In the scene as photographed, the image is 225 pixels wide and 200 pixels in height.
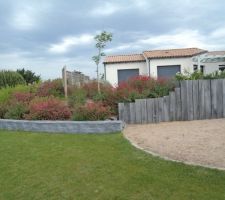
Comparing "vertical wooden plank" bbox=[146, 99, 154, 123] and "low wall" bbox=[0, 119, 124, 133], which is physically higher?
"vertical wooden plank" bbox=[146, 99, 154, 123]

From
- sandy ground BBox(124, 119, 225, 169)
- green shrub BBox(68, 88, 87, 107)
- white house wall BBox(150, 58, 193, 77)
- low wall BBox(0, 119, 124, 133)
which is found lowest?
sandy ground BBox(124, 119, 225, 169)

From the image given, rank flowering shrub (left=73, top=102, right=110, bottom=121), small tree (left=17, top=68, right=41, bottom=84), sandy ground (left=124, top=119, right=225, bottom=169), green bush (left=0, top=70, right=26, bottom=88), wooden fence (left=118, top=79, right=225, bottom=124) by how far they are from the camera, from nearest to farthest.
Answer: sandy ground (left=124, top=119, right=225, bottom=169), flowering shrub (left=73, top=102, right=110, bottom=121), wooden fence (left=118, top=79, right=225, bottom=124), green bush (left=0, top=70, right=26, bottom=88), small tree (left=17, top=68, right=41, bottom=84)

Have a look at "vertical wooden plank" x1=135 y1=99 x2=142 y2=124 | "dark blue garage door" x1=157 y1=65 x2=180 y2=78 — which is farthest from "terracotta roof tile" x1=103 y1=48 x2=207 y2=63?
"vertical wooden plank" x1=135 y1=99 x2=142 y2=124

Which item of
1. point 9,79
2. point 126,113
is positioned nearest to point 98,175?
point 126,113

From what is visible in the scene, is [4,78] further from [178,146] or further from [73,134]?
[178,146]

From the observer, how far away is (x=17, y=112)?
36.7ft

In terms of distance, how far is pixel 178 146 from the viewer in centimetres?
711

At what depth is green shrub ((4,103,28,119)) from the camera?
11122 mm

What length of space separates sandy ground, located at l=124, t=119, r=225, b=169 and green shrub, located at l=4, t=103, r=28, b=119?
3.41 metres

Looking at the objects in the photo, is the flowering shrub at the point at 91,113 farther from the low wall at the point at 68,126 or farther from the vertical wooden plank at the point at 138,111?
the vertical wooden plank at the point at 138,111

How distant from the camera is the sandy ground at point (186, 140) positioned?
6289 mm

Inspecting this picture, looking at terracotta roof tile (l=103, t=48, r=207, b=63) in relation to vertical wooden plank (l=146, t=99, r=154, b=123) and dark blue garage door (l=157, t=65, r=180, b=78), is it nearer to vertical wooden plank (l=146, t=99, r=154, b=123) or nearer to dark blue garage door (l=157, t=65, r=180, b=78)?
dark blue garage door (l=157, t=65, r=180, b=78)

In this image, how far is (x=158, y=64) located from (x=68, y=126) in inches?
852

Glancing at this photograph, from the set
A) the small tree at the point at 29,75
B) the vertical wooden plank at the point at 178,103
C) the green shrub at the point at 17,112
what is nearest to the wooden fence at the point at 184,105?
the vertical wooden plank at the point at 178,103
